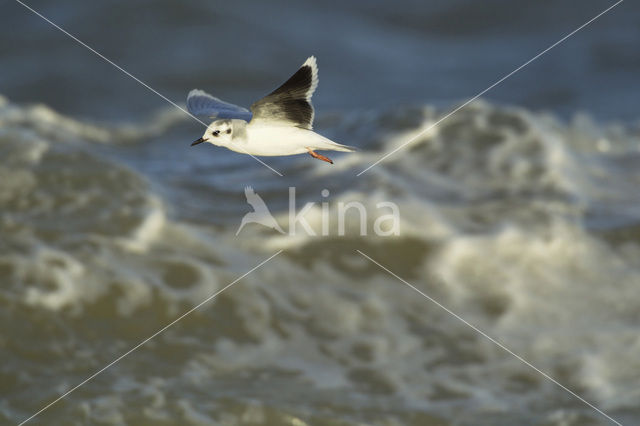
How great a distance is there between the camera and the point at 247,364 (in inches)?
195

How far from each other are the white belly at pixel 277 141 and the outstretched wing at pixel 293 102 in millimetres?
29

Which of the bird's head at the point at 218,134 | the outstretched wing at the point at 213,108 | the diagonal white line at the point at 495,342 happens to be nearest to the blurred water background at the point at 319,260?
the diagonal white line at the point at 495,342

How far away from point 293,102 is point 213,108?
0.86 ft

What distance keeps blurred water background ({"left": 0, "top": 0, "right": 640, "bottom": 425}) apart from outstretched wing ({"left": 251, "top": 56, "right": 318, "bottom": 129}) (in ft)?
10.3

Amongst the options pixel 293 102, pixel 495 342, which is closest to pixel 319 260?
pixel 495 342

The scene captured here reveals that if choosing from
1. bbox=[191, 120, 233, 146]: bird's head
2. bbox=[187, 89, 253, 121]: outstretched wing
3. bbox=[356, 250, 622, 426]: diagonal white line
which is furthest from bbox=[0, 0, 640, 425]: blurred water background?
bbox=[191, 120, 233, 146]: bird's head

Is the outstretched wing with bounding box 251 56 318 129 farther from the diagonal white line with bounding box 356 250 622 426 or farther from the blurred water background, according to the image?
the diagonal white line with bounding box 356 250 622 426

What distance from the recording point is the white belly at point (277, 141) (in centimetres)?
146

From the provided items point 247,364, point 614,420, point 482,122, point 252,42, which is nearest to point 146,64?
point 252,42

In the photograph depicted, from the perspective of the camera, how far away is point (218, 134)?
154 cm

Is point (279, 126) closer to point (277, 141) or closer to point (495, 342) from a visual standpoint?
point (277, 141)

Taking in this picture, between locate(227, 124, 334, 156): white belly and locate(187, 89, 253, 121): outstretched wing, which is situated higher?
locate(187, 89, 253, 121): outstretched wing

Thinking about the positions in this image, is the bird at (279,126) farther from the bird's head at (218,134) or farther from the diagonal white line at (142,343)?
the diagonal white line at (142,343)

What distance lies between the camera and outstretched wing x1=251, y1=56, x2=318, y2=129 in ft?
5.16
